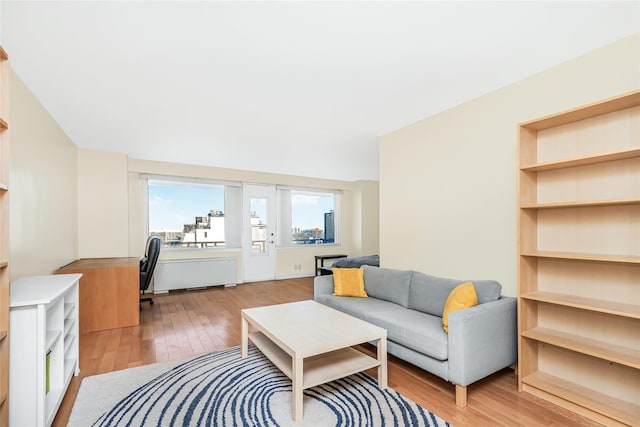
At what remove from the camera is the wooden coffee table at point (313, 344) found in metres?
2.00

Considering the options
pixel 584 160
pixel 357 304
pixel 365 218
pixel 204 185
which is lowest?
pixel 357 304

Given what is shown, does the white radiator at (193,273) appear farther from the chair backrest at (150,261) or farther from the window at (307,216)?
the window at (307,216)

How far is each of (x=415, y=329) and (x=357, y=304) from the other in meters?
0.85

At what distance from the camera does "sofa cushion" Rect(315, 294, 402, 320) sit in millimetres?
3004

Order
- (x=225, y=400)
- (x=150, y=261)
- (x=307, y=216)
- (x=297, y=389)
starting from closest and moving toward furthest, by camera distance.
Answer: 1. (x=297, y=389)
2. (x=225, y=400)
3. (x=150, y=261)
4. (x=307, y=216)

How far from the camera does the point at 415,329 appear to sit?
2432 mm

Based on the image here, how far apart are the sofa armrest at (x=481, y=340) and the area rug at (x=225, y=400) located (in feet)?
1.24

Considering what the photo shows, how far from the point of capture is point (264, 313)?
2.81 m

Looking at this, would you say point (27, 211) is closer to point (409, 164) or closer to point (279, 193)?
point (409, 164)

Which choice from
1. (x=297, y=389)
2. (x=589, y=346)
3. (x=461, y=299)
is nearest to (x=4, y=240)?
(x=297, y=389)

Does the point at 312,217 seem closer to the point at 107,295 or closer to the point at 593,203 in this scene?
the point at 107,295

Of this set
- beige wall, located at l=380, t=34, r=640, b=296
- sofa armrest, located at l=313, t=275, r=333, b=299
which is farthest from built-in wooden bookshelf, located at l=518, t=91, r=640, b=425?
sofa armrest, located at l=313, t=275, r=333, b=299

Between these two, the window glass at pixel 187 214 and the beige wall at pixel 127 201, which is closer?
the beige wall at pixel 127 201

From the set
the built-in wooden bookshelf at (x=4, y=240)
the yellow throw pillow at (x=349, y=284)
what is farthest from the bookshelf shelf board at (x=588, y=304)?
the built-in wooden bookshelf at (x=4, y=240)
